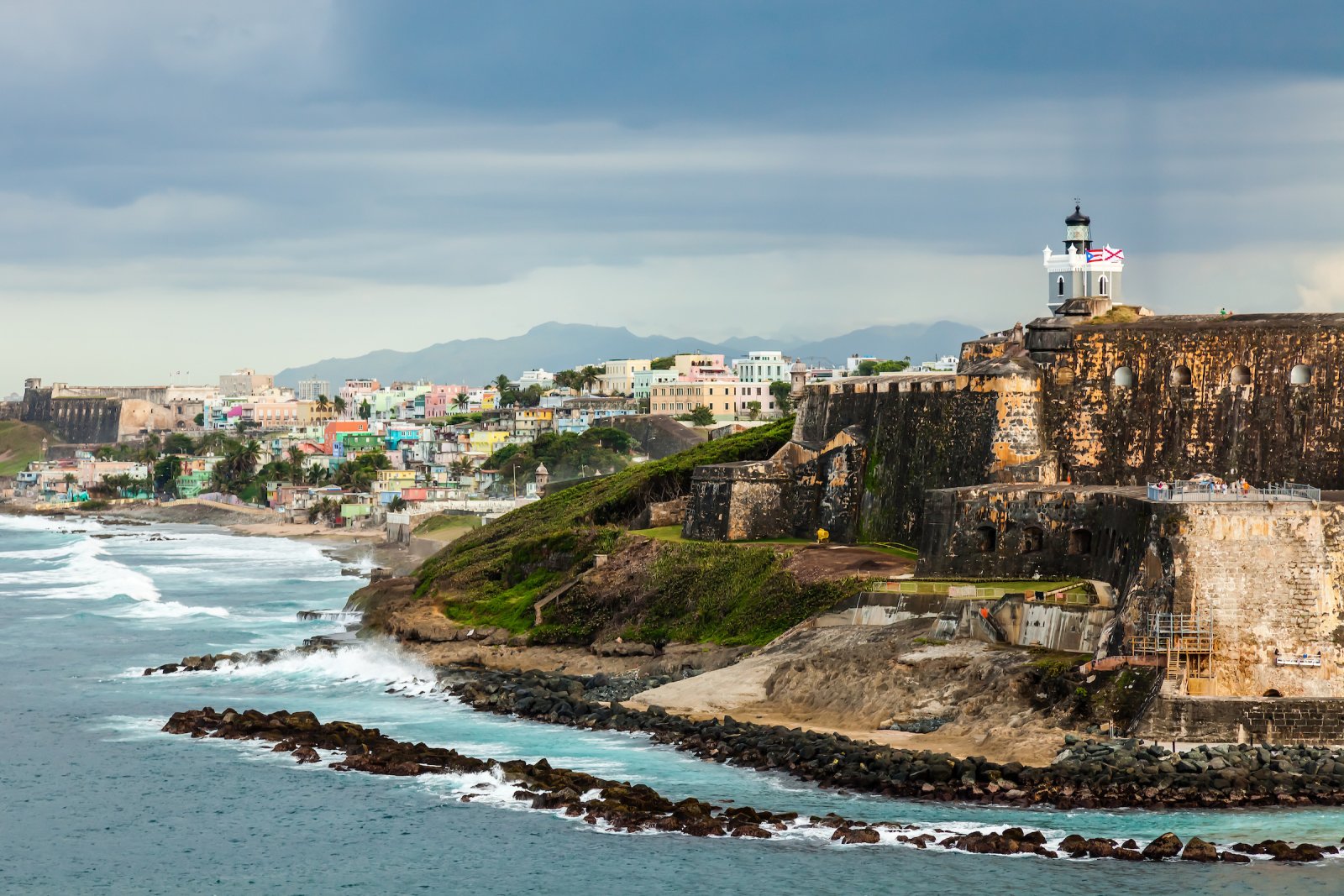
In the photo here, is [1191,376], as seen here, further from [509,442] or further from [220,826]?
[509,442]

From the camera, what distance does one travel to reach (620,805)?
1351 inches

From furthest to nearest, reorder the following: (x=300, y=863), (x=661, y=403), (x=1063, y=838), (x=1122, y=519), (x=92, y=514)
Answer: (x=92, y=514)
(x=661, y=403)
(x=1122, y=519)
(x=300, y=863)
(x=1063, y=838)

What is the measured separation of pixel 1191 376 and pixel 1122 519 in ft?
23.7

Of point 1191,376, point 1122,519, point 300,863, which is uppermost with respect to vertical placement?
point 1191,376

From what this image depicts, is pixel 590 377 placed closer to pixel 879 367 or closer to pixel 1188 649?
pixel 879 367

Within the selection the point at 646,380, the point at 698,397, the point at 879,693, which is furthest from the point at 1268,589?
the point at 646,380

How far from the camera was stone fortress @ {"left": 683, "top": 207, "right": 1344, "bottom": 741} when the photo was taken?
115 feet

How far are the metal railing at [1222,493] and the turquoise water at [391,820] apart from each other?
701 centimetres

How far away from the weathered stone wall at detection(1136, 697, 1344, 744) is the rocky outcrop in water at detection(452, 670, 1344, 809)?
0.42 meters

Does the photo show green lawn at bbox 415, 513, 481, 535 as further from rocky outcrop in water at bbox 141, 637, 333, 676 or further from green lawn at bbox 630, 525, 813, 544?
rocky outcrop in water at bbox 141, 637, 333, 676

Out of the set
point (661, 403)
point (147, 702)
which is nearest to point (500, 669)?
point (147, 702)

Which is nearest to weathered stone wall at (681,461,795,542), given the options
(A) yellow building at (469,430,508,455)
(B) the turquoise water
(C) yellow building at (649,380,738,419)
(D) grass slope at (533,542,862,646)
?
(D) grass slope at (533,542,862,646)

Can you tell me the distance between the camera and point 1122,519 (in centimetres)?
3922

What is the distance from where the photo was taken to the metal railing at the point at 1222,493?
36.4 meters
